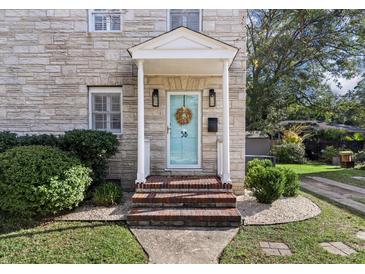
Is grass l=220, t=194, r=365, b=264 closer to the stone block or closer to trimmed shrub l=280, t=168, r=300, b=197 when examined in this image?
trimmed shrub l=280, t=168, r=300, b=197

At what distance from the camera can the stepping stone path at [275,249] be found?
3.50 meters

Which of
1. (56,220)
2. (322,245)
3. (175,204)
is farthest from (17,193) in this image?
(322,245)

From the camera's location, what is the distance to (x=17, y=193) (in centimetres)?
441

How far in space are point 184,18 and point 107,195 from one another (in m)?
4.73

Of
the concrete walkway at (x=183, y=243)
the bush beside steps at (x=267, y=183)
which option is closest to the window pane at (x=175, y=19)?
the bush beside steps at (x=267, y=183)

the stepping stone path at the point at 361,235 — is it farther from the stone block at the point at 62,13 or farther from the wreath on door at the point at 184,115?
the stone block at the point at 62,13

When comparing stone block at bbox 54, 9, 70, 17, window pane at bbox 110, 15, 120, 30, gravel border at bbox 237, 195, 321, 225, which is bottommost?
gravel border at bbox 237, 195, 321, 225

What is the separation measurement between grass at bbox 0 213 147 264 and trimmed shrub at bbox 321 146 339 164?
14089 millimetres

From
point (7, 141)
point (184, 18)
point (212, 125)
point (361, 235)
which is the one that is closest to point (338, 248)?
A: point (361, 235)

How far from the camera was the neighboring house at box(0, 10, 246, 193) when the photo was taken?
646 cm

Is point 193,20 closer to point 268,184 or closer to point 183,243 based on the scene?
point 268,184

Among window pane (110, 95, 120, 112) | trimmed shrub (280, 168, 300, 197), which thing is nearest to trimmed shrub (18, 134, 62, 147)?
window pane (110, 95, 120, 112)

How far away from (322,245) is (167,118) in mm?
4342

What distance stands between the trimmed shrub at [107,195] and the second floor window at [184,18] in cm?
423
